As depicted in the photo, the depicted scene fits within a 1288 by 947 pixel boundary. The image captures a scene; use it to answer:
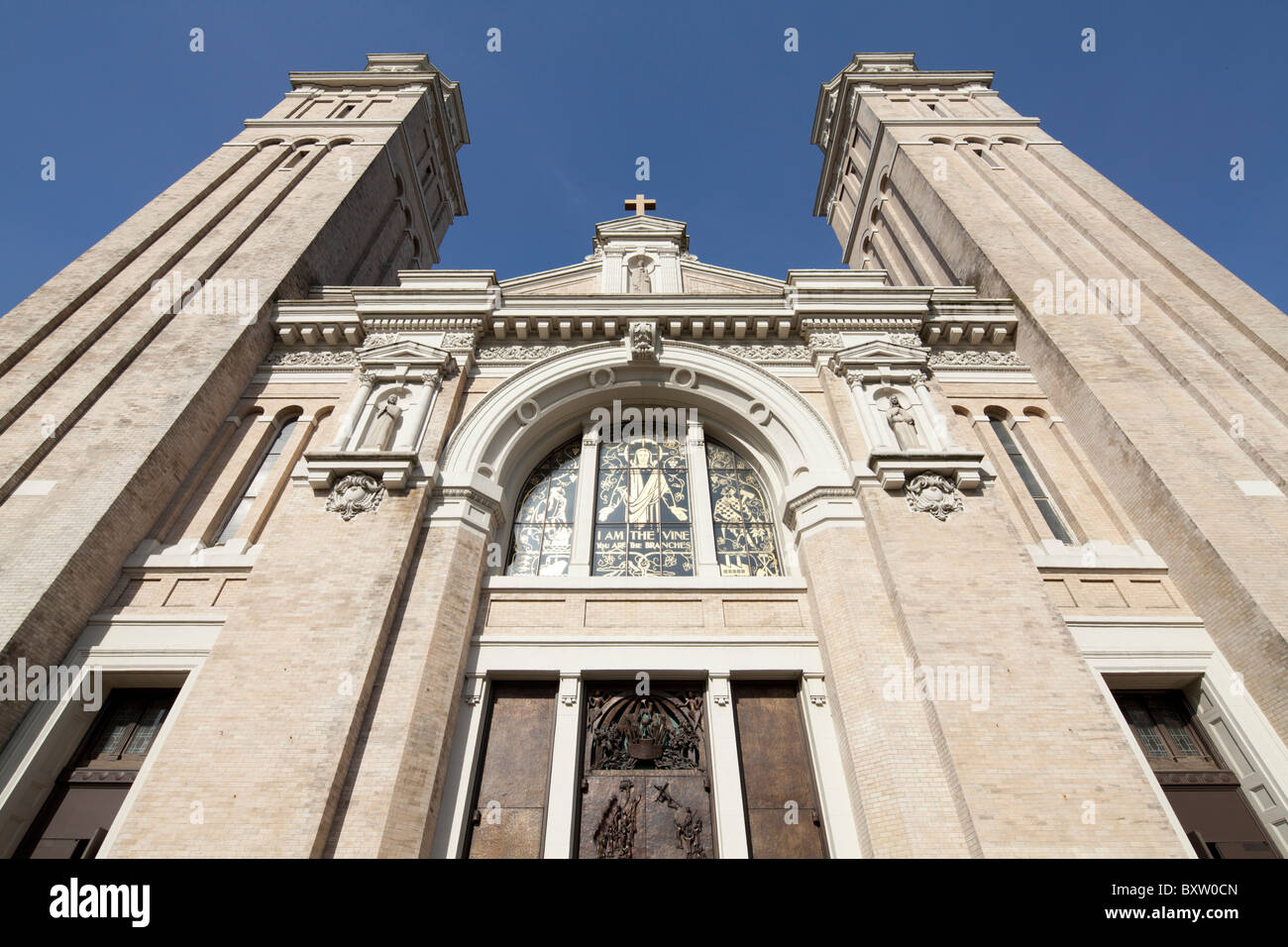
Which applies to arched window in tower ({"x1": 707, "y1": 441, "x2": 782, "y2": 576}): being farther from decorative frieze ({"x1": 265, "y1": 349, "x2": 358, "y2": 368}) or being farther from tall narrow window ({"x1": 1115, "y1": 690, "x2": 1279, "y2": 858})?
decorative frieze ({"x1": 265, "y1": 349, "x2": 358, "y2": 368})

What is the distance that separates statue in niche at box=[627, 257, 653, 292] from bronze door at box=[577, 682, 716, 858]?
8.96m

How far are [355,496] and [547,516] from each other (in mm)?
3043

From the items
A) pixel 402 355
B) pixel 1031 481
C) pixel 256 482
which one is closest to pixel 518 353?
pixel 402 355

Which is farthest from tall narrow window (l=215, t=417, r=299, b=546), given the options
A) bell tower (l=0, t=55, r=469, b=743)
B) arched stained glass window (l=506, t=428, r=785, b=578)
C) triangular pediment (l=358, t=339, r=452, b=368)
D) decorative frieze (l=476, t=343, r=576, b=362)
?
arched stained glass window (l=506, t=428, r=785, b=578)

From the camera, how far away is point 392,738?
297 inches

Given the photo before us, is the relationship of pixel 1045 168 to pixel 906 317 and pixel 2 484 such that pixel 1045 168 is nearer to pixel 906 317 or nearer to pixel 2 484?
pixel 906 317

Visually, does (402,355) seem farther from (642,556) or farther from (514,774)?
(514,774)

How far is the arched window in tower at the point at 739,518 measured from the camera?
34.8ft

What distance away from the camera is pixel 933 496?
32.3 feet

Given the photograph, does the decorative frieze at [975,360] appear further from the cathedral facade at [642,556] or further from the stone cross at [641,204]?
the stone cross at [641,204]

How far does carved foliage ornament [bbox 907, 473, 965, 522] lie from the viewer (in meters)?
9.76

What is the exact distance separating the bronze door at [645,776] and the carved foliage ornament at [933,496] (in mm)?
4104
